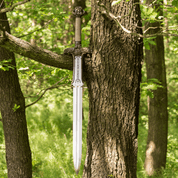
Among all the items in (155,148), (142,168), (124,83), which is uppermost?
(124,83)

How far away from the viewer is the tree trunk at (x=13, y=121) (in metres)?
3.18

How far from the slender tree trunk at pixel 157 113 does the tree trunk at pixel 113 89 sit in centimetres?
310

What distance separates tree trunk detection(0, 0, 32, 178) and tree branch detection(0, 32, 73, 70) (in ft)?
3.69

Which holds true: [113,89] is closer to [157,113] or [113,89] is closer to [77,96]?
[77,96]

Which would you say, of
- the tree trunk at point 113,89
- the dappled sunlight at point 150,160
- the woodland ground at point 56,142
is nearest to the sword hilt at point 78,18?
the tree trunk at point 113,89

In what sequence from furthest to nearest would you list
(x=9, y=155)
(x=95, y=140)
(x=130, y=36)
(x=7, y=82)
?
(x=9, y=155), (x=7, y=82), (x=95, y=140), (x=130, y=36)

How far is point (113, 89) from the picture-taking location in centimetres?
219

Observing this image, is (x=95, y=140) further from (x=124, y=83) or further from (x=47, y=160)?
(x=47, y=160)

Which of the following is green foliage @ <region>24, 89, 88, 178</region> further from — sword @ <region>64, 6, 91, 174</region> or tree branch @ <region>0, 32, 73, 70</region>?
tree branch @ <region>0, 32, 73, 70</region>

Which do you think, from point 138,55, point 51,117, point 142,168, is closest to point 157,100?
point 142,168

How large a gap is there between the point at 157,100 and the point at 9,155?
3459 millimetres

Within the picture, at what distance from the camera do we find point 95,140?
7.54 feet

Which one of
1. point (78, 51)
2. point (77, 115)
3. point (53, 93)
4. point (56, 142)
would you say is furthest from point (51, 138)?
point (78, 51)

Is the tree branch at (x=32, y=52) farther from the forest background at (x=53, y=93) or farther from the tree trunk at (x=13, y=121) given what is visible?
the tree trunk at (x=13, y=121)
